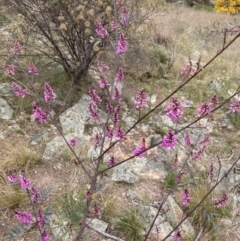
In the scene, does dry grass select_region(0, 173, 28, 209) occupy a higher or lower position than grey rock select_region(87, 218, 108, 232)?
higher

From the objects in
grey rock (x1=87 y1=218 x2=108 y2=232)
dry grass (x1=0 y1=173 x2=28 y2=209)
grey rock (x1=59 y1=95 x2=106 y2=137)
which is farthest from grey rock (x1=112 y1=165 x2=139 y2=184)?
dry grass (x1=0 y1=173 x2=28 y2=209)

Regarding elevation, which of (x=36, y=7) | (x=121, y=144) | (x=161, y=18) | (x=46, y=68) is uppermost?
(x=36, y=7)

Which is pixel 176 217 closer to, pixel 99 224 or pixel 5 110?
pixel 99 224

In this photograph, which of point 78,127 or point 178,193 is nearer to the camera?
point 178,193

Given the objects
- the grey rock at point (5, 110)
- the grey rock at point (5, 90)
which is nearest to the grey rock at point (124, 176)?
the grey rock at point (5, 110)

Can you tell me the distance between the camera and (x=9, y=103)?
4332 millimetres

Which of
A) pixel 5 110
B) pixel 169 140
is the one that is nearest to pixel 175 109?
pixel 169 140

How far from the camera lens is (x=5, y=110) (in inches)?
164

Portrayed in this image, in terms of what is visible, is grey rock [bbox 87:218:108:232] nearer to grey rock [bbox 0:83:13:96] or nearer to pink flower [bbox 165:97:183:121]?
pink flower [bbox 165:97:183:121]

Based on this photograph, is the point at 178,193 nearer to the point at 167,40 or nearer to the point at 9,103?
the point at 9,103

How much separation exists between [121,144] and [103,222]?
3.80 ft

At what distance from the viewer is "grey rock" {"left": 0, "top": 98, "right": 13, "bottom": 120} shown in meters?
4.10

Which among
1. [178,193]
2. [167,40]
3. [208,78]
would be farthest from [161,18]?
[178,193]

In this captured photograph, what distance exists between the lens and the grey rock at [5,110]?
4.10 meters
